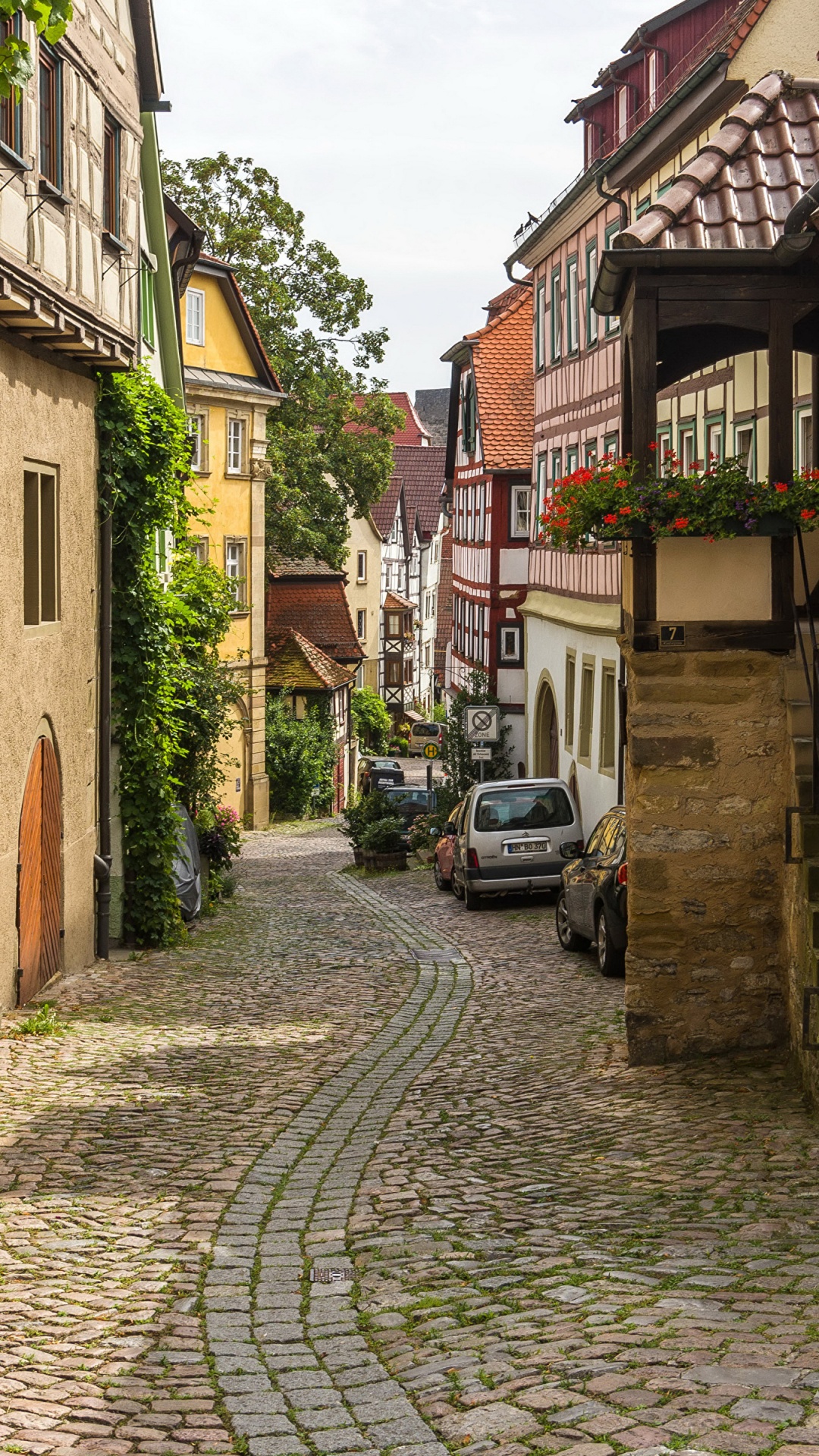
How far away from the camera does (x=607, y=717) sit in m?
24.7

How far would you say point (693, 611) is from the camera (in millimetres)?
10344

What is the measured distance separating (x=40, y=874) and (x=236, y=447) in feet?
91.5

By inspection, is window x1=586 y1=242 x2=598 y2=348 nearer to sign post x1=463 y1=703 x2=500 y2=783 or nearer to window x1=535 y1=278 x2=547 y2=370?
window x1=535 y1=278 x2=547 y2=370

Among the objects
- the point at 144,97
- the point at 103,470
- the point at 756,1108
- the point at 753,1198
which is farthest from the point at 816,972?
the point at 144,97

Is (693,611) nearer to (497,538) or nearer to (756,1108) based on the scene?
(756,1108)

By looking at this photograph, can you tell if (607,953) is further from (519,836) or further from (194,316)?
(194,316)

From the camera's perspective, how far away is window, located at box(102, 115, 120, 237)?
57.1 ft

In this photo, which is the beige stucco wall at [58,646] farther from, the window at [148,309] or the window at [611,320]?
the window at [611,320]

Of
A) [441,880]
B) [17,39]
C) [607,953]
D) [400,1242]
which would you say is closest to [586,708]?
[441,880]

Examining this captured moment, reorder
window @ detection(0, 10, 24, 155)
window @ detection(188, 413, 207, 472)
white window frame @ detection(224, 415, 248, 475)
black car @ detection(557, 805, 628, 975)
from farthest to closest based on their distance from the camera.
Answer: white window frame @ detection(224, 415, 248, 475) < window @ detection(188, 413, 207, 472) < black car @ detection(557, 805, 628, 975) < window @ detection(0, 10, 24, 155)

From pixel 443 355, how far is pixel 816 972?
38932 millimetres

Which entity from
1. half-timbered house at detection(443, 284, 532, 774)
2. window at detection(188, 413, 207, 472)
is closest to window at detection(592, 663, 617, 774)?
half-timbered house at detection(443, 284, 532, 774)

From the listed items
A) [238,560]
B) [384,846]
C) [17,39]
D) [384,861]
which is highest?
[17,39]

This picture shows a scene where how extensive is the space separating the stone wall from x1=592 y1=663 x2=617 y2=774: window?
1371 centimetres
